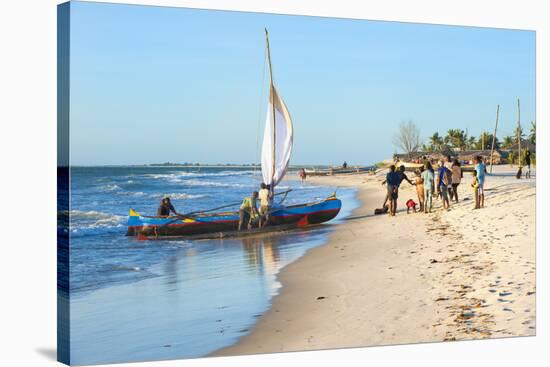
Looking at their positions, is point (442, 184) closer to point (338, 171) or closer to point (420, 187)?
point (420, 187)

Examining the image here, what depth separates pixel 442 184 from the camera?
1260 centimetres

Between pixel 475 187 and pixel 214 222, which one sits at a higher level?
pixel 475 187

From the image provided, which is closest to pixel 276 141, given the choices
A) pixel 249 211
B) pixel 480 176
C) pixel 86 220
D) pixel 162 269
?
pixel 249 211

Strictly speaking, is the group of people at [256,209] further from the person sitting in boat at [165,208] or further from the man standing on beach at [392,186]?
the man standing on beach at [392,186]

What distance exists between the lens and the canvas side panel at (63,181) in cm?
904

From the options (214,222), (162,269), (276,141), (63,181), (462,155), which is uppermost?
(276,141)

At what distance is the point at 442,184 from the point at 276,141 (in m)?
3.25

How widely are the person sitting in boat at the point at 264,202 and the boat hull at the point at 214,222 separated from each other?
10 centimetres

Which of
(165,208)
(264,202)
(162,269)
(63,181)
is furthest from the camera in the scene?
(264,202)

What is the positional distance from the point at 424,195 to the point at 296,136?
106 inches

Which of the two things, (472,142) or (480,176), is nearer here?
(472,142)

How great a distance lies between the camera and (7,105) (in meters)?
9.95

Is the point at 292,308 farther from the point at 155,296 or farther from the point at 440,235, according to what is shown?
the point at 440,235
